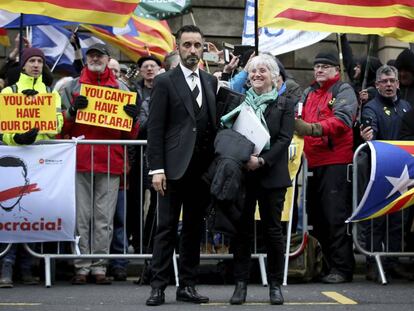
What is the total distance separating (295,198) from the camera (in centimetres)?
1188

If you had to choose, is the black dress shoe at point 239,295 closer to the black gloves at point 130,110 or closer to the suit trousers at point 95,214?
the suit trousers at point 95,214

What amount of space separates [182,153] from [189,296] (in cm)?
117

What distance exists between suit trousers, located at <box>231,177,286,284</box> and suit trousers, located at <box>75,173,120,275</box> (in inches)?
88.2

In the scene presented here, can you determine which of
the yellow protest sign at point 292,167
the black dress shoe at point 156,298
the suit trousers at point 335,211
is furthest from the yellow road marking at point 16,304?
the suit trousers at point 335,211

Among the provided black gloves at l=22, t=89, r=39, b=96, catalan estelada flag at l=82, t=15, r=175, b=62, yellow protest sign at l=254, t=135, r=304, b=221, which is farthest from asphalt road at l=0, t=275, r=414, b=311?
catalan estelada flag at l=82, t=15, r=175, b=62

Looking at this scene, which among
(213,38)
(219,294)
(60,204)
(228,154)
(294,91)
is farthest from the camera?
(213,38)

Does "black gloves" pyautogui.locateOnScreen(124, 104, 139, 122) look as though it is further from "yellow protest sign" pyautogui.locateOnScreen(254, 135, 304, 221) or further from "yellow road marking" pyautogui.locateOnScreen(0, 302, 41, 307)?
"yellow road marking" pyautogui.locateOnScreen(0, 302, 41, 307)

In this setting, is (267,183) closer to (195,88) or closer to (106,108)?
(195,88)

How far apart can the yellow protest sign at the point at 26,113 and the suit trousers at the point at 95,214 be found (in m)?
0.63

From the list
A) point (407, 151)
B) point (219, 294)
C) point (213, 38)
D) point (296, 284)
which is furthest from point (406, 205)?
point (213, 38)

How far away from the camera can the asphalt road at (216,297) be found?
949cm

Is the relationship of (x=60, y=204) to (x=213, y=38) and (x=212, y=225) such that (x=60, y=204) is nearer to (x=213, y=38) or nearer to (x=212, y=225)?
(x=212, y=225)

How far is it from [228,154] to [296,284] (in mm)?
2605

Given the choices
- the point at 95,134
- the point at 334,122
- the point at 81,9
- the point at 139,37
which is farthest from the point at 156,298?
the point at 139,37
